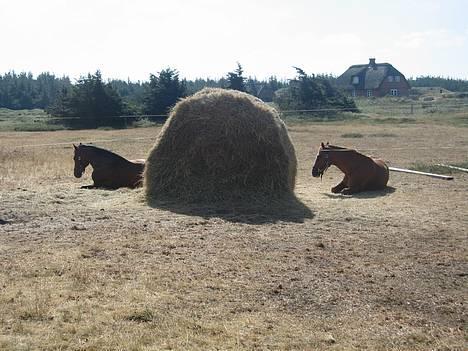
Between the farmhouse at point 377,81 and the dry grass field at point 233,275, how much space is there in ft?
211

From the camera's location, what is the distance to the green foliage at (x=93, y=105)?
39938 mm

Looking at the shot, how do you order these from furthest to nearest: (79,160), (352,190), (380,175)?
(79,160) < (380,175) < (352,190)

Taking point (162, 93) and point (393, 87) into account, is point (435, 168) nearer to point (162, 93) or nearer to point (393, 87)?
point (162, 93)

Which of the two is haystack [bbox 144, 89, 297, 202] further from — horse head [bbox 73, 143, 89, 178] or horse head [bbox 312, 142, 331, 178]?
horse head [bbox 73, 143, 89, 178]

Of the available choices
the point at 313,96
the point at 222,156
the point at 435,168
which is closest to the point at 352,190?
the point at 222,156

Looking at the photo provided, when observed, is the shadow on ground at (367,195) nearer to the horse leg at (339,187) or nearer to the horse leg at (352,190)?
the horse leg at (352,190)

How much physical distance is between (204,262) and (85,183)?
7.69 meters

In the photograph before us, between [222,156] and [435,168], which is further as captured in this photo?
[435,168]

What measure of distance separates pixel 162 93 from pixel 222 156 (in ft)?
111

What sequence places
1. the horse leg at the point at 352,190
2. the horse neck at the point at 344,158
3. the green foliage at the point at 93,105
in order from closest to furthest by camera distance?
→ the horse leg at the point at 352,190 → the horse neck at the point at 344,158 → the green foliage at the point at 93,105

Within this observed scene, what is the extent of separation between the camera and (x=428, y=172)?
14.7 m

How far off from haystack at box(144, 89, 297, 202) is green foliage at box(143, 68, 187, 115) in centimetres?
3266

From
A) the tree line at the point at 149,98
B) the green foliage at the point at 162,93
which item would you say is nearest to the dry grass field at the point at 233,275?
the tree line at the point at 149,98

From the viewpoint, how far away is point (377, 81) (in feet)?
239
